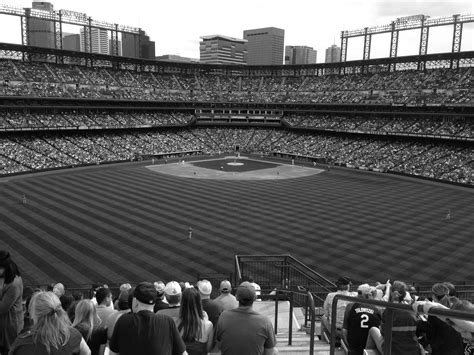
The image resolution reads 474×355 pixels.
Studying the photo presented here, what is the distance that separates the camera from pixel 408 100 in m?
76.4

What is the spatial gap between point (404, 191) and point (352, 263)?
28.4 m

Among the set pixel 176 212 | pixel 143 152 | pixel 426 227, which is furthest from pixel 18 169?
pixel 426 227

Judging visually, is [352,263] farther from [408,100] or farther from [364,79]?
[364,79]

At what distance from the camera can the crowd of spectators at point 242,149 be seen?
61688mm

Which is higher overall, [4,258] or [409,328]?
[4,258]

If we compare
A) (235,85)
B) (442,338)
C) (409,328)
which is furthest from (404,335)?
(235,85)

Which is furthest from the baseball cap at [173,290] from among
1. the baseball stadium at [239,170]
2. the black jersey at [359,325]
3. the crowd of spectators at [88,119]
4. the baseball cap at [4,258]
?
the crowd of spectators at [88,119]

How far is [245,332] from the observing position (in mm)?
5207

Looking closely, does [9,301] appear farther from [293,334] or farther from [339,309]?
[293,334]

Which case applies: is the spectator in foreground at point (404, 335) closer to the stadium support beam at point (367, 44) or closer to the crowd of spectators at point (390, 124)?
the crowd of spectators at point (390, 124)

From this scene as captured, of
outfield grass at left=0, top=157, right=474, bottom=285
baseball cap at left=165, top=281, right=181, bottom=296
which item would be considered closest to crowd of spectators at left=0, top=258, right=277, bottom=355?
baseball cap at left=165, top=281, right=181, bottom=296

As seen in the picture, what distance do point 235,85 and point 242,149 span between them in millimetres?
26078

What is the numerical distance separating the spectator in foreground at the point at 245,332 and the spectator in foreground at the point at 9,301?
3.69 metres

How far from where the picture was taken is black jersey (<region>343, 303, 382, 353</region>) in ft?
23.4
